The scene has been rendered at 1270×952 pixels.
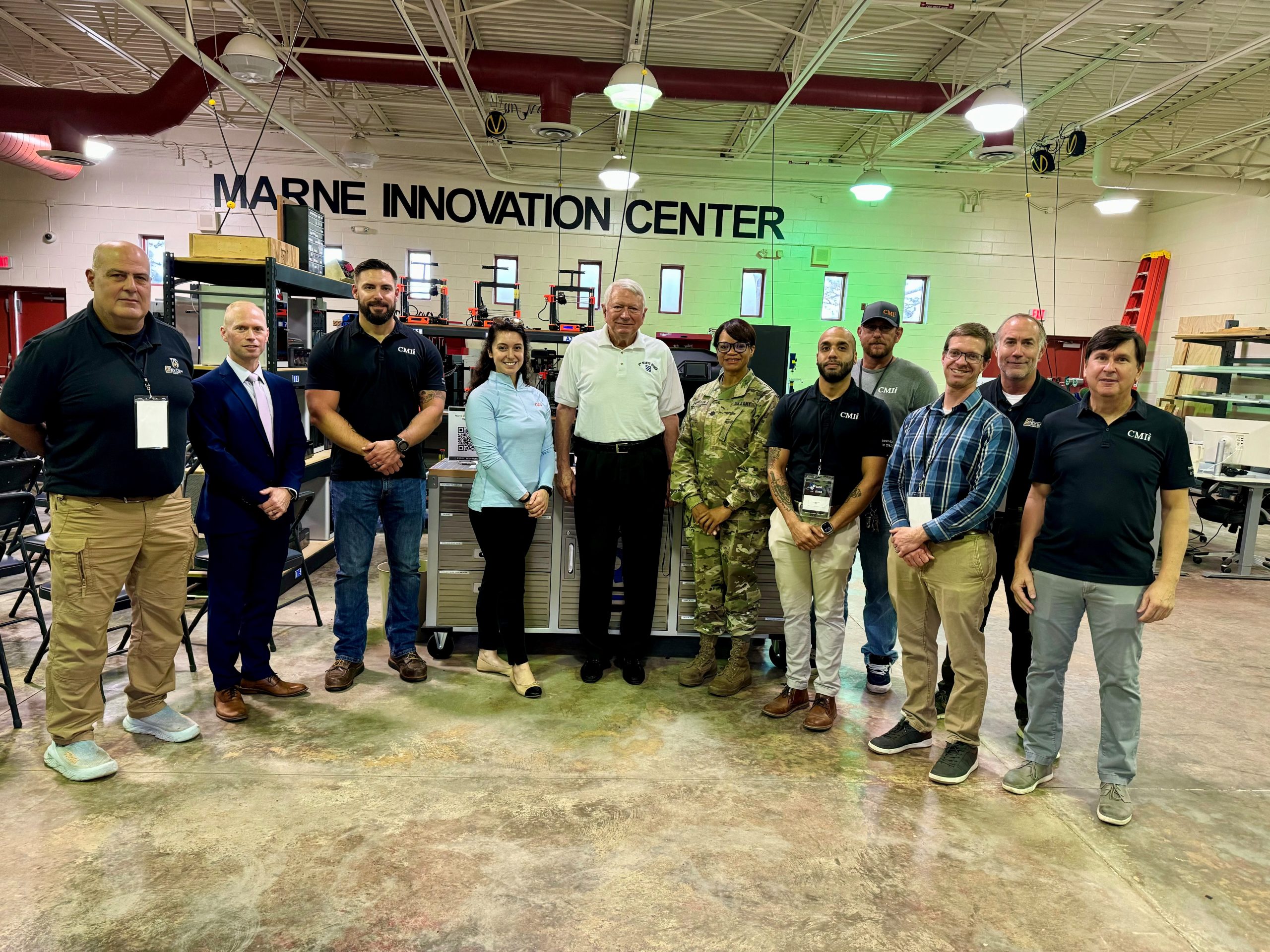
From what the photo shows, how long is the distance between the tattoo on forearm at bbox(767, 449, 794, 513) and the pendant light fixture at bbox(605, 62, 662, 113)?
372cm

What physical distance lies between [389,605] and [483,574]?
436 mm

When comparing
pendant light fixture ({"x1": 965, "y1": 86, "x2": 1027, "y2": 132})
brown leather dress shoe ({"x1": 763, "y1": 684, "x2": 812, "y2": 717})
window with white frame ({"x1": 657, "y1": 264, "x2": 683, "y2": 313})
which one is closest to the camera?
brown leather dress shoe ({"x1": 763, "y1": 684, "x2": 812, "y2": 717})

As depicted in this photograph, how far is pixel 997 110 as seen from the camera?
5648 mm

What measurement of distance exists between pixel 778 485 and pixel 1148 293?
35.4 feet

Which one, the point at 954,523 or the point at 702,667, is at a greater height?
the point at 954,523

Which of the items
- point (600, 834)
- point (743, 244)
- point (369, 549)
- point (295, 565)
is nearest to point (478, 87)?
point (743, 244)

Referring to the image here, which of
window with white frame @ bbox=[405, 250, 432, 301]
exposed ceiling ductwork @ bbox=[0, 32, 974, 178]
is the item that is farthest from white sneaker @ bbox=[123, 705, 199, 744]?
window with white frame @ bbox=[405, 250, 432, 301]

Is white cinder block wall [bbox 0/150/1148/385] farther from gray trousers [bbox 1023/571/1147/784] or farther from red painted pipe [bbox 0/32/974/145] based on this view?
gray trousers [bbox 1023/571/1147/784]

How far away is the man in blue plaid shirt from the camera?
243 cm

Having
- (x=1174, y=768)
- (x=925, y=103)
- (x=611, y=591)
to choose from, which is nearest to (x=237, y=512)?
(x=611, y=591)

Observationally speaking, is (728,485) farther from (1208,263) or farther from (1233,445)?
(1208,263)

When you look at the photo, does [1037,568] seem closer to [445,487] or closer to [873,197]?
[445,487]

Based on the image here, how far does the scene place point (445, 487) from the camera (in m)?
3.45

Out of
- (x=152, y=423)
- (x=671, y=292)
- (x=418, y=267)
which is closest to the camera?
(x=152, y=423)
